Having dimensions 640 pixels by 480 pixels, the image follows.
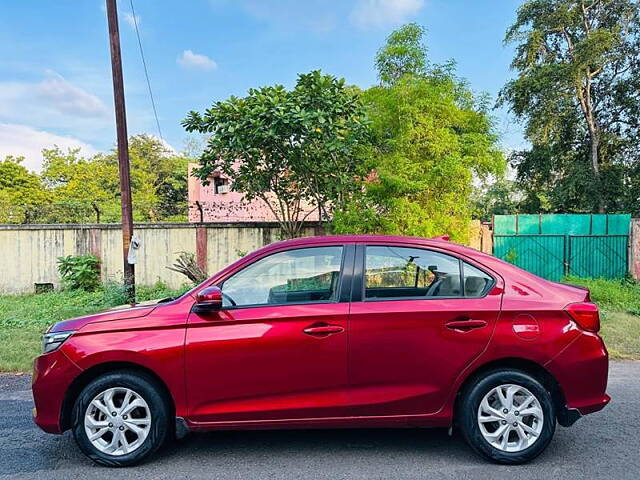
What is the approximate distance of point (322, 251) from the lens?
361 cm

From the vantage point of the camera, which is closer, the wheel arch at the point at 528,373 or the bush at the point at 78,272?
the wheel arch at the point at 528,373

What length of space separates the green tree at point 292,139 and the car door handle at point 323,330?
19.0 feet

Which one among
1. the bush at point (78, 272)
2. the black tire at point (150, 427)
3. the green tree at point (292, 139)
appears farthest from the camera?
the bush at point (78, 272)

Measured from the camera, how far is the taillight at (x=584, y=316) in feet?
10.9

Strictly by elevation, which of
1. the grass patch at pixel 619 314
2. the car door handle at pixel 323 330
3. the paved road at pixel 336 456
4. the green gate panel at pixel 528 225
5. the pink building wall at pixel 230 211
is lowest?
the paved road at pixel 336 456

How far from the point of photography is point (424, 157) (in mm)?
8422

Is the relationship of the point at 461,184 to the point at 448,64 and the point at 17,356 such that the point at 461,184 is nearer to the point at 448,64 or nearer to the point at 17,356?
the point at 448,64

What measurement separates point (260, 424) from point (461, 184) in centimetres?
640

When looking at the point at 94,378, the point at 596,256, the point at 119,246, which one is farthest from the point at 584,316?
the point at 119,246

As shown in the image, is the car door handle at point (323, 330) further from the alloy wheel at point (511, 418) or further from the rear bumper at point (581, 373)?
the rear bumper at point (581, 373)

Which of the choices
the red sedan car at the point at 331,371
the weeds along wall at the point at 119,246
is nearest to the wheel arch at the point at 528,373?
the red sedan car at the point at 331,371

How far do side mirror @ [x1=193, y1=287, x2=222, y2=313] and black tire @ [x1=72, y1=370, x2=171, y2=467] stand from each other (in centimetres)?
65

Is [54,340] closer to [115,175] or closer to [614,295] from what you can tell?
[614,295]

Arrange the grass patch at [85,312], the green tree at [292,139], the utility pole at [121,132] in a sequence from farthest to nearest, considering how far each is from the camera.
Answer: the utility pole at [121,132] → the green tree at [292,139] → the grass patch at [85,312]
